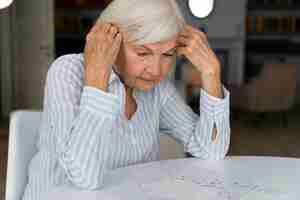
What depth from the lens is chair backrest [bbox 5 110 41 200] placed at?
201 cm

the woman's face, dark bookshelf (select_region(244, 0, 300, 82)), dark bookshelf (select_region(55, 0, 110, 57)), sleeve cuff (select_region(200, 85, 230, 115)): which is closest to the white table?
sleeve cuff (select_region(200, 85, 230, 115))

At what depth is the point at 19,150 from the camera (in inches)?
79.7

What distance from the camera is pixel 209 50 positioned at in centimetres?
203

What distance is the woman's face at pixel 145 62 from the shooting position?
173 centimetres

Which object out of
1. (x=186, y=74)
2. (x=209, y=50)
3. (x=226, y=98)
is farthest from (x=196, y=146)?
(x=186, y=74)

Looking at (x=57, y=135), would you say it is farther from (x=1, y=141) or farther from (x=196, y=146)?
(x=1, y=141)

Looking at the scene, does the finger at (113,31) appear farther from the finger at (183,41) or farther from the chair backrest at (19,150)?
the chair backrest at (19,150)

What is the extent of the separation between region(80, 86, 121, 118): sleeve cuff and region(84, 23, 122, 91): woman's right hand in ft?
0.09

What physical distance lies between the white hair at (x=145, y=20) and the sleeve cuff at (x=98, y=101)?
21 cm

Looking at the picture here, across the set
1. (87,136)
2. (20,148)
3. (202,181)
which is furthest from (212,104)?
(20,148)

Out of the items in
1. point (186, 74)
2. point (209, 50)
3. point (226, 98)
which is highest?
point (209, 50)

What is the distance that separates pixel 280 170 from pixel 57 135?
2.58ft

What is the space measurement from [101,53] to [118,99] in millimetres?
150

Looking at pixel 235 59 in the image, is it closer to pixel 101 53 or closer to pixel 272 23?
pixel 272 23
